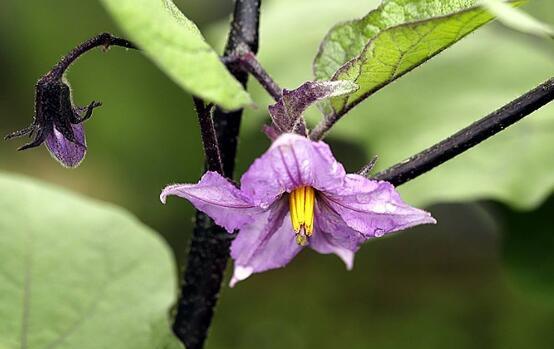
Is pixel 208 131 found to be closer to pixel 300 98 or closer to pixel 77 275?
pixel 300 98

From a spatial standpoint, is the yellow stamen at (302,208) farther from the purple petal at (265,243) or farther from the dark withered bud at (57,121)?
the dark withered bud at (57,121)

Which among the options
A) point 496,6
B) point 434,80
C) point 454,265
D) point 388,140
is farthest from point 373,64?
point 454,265

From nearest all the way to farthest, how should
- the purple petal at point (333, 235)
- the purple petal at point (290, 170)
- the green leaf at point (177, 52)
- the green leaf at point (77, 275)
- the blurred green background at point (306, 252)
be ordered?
the green leaf at point (177, 52) → the purple petal at point (290, 170) → the purple petal at point (333, 235) → the green leaf at point (77, 275) → the blurred green background at point (306, 252)

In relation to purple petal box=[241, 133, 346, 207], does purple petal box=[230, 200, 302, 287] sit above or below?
below

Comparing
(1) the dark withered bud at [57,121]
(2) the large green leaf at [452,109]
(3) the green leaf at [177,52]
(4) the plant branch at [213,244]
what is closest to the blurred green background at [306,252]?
(2) the large green leaf at [452,109]

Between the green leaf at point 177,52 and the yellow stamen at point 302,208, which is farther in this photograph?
the yellow stamen at point 302,208

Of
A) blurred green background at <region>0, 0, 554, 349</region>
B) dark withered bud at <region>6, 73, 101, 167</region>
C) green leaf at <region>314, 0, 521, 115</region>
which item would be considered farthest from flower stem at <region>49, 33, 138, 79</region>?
blurred green background at <region>0, 0, 554, 349</region>

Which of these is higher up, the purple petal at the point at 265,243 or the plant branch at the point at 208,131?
the plant branch at the point at 208,131

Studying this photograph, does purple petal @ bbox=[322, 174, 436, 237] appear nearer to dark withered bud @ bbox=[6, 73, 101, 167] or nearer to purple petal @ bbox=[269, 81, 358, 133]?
purple petal @ bbox=[269, 81, 358, 133]
